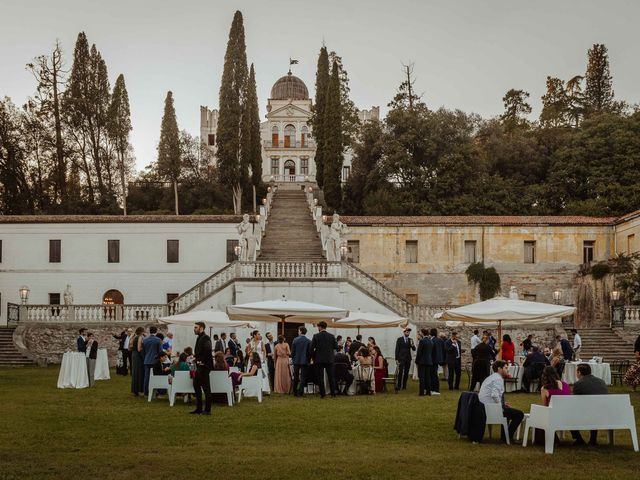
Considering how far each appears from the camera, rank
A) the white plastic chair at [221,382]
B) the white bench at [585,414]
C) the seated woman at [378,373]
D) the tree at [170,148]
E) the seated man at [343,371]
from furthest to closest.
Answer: the tree at [170,148]
the seated woman at [378,373]
the seated man at [343,371]
the white plastic chair at [221,382]
the white bench at [585,414]

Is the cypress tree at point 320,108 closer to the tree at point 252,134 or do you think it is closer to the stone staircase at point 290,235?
the tree at point 252,134

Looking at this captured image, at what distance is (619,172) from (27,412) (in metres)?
44.6

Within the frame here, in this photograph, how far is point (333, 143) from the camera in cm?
5441

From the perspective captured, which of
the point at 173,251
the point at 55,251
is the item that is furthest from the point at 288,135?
the point at 55,251

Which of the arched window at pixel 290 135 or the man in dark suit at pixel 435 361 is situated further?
the arched window at pixel 290 135

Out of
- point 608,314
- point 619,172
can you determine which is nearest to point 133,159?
point 619,172

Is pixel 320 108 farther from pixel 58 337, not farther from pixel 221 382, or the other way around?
pixel 221 382

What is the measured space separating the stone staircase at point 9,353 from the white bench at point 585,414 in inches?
1018

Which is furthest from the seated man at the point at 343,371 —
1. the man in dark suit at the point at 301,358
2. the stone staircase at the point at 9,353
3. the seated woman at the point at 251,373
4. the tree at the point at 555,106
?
the tree at the point at 555,106

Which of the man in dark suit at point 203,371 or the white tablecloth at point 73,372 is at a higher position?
the man in dark suit at point 203,371

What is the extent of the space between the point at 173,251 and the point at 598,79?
41823 mm

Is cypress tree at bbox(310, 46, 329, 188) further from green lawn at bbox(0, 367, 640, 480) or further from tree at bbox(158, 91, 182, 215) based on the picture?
Result: green lawn at bbox(0, 367, 640, 480)

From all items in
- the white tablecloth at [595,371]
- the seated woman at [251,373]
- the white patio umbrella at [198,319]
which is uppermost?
the white patio umbrella at [198,319]

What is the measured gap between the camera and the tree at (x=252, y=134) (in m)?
54.7
